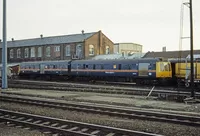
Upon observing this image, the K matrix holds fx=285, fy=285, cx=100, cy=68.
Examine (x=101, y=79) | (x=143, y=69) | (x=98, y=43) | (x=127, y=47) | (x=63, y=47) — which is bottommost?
(x=101, y=79)

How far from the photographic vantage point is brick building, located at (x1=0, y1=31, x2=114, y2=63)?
60719 millimetres

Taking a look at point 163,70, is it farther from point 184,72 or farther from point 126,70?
point 126,70

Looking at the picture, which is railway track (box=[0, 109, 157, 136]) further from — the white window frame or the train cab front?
the white window frame

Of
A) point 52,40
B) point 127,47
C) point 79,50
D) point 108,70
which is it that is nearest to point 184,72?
point 108,70

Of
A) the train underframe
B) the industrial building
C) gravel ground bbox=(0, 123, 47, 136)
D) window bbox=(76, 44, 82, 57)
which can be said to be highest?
the industrial building

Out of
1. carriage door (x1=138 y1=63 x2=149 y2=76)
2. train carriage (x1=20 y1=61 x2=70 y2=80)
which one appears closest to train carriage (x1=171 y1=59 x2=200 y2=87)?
carriage door (x1=138 y1=63 x2=149 y2=76)

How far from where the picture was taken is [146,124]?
10422 millimetres

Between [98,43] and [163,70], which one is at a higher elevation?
[98,43]

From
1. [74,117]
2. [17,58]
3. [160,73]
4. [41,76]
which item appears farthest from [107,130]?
[17,58]

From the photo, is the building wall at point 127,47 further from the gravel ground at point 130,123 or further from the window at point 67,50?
the gravel ground at point 130,123

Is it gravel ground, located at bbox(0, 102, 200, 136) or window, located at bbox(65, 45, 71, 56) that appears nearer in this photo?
gravel ground, located at bbox(0, 102, 200, 136)

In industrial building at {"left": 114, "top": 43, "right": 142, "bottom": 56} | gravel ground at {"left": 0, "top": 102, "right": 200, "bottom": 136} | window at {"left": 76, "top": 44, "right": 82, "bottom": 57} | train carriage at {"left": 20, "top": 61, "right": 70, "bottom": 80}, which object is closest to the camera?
gravel ground at {"left": 0, "top": 102, "right": 200, "bottom": 136}

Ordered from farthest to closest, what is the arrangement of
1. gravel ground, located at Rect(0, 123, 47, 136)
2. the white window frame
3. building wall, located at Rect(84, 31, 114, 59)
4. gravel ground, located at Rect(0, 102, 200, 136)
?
the white window frame < building wall, located at Rect(84, 31, 114, 59) < gravel ground, located at Rect(0, 102, 200, 136) < gravel ground, located at Rect(0, 123, 47, 136)

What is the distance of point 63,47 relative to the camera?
62.6m
